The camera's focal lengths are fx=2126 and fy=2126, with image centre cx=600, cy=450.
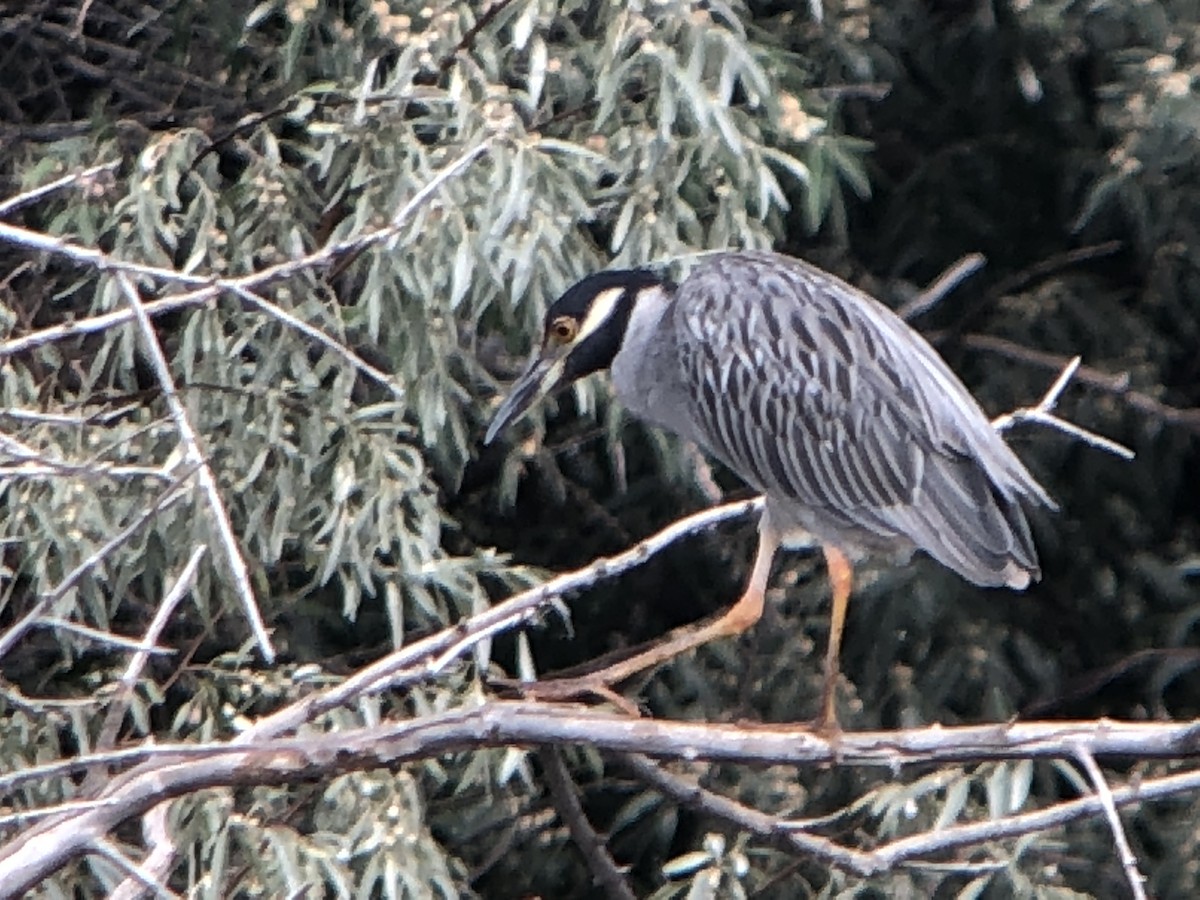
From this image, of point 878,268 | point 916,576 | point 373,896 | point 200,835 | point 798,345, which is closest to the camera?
point 798,345

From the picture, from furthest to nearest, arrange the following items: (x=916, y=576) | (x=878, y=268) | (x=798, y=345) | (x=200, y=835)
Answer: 1. (x=878, y=268)
2. (x=916, y=576)
3. (x=200, y=835)
4. (x=798, y=345)

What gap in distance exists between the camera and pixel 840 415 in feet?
9.21

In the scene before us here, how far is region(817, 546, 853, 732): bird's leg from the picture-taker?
250 centimetres

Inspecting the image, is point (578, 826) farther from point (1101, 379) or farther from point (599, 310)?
point (1101, 379)

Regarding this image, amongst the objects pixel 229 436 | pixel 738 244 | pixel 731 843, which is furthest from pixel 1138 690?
pixel 229 436

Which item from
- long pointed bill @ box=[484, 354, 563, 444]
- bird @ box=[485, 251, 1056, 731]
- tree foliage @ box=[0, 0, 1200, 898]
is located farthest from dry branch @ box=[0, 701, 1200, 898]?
long pointed bill @ box=[484, 354, 563, 444]

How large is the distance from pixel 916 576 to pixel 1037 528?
1.09ft

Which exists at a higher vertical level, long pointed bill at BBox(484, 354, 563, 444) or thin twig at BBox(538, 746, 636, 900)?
long pointed bill at BBox(484, 354, 563, 444)

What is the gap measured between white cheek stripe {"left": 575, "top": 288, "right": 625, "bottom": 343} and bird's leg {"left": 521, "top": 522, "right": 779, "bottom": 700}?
14.2 inches

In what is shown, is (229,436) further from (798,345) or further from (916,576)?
(916,576)

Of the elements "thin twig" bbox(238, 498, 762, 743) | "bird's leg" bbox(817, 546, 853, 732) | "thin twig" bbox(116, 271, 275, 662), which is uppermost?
"thin twig" bbox(116, 271, 275, 662)

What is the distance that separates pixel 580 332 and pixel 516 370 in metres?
0.54

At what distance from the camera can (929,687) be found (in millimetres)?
3684

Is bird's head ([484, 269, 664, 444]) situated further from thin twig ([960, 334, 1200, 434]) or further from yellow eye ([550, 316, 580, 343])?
thin twig ([960, 334, 1200, 434])
